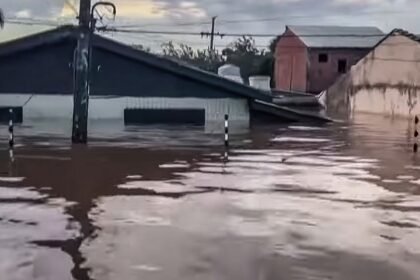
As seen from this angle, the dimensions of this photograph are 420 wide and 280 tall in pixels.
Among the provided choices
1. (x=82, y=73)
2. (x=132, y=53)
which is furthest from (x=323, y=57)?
(x=82, y=73)

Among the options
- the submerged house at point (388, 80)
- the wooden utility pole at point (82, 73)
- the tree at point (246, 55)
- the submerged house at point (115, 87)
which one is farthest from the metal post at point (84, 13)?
the tree at point (246, 55)

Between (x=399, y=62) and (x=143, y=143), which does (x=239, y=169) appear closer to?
(x=143, y=143)

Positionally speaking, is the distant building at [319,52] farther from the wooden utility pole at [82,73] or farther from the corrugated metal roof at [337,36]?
the wooden utility pole at [82,73]

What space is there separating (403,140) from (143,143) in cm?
983

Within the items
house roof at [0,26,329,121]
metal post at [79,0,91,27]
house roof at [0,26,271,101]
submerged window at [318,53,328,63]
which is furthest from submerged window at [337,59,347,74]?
metal post at [79,0,91,27]

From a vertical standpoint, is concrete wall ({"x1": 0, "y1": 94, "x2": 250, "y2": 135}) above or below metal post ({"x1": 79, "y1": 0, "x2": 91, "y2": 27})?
below

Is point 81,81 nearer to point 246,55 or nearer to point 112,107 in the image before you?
point 112,107

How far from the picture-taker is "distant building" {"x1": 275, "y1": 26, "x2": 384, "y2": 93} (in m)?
64.9

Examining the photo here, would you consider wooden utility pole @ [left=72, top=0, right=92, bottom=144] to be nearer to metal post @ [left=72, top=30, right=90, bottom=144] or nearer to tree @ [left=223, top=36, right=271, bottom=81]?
metal post @ [left=72, top=30, right=90, bottom=144]

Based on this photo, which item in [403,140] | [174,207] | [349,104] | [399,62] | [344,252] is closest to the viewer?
[344,252]

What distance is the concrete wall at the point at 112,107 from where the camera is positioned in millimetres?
36938

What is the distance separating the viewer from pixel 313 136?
31.9 meters

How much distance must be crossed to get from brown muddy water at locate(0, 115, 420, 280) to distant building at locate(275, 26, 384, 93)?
4101cm

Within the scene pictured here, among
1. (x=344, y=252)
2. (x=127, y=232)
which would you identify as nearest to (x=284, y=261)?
(x=344, y=252)
